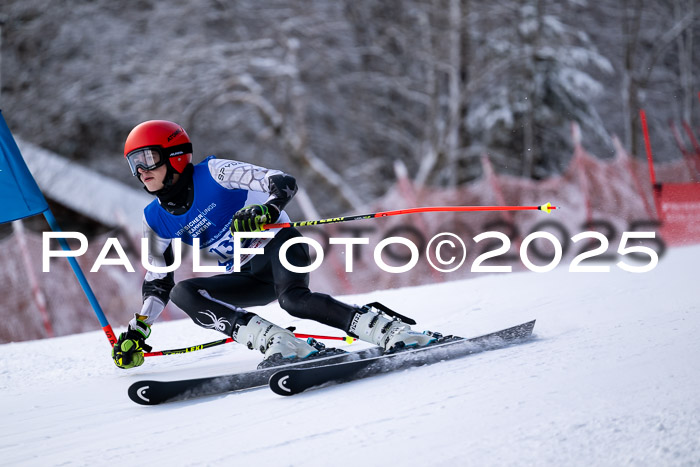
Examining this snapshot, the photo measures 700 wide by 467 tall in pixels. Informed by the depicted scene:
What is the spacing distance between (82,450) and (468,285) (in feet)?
13.3

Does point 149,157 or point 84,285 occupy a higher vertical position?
point 149,157

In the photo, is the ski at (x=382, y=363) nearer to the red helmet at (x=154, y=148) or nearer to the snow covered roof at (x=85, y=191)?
the red helmet at (x=154, y=148)

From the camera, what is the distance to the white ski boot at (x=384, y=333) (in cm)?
350

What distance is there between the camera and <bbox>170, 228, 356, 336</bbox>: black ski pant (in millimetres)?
3551

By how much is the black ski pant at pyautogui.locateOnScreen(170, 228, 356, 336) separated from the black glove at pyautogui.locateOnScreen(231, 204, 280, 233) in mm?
372

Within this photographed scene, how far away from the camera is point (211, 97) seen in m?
15.2

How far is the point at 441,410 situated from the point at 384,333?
2.93ft

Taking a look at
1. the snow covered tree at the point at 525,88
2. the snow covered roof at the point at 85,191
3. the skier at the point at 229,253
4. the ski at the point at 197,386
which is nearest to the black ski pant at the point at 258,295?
the skier at the point at 229,253

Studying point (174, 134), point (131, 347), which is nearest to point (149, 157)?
point (174, 134)

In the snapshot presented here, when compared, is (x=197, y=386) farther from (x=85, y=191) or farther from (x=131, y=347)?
(x=85, y=191)

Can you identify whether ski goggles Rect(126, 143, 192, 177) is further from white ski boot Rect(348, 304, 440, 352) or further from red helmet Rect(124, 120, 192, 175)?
white ski boot Rect(348, 304, 440, 352)

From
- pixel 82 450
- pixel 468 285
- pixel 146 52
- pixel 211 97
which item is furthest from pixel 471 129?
pixel 82 450

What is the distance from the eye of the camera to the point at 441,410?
2670 mm

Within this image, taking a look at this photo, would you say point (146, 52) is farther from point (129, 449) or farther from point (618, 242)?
point (129, 449)
